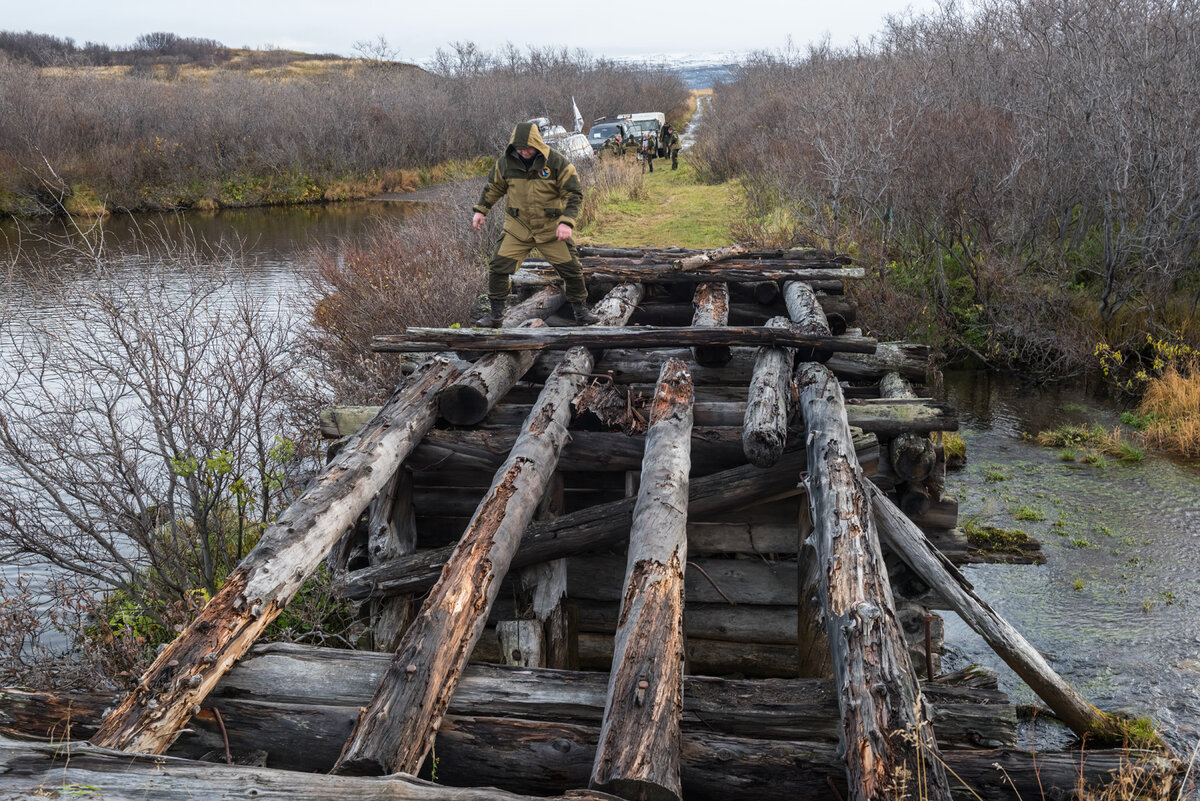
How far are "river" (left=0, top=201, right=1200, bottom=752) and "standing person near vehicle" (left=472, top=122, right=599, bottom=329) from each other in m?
3.55

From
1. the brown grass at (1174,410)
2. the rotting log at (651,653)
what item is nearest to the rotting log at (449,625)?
the rotting log at (651,653)

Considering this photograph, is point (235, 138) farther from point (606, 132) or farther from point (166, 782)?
point (166, 782)

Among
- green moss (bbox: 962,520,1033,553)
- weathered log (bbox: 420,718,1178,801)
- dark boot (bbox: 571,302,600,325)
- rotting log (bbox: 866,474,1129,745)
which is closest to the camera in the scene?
weathered log (bbox: 420,718,1178,801)

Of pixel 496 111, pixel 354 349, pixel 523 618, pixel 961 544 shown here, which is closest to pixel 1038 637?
pixel 961 544

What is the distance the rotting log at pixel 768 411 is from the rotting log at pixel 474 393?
64.9 inches

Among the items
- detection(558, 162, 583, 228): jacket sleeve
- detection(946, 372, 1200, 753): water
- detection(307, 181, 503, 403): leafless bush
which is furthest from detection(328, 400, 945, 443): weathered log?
detection(307, 181, 503, 403): leafless bush

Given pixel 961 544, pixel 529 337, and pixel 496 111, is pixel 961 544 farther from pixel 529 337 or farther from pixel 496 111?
pixel 496 111

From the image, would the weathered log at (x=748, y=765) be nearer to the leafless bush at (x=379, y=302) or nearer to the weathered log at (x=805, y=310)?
the weathered log at (x=805, y=310)

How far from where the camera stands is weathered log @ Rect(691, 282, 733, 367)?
681 cm

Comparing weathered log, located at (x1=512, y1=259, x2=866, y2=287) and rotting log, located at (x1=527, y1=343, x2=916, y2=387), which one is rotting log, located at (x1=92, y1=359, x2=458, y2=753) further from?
weathered log, located at (x1=512, y1=259, x2=866, y2=287)

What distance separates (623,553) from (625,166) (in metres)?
23.3

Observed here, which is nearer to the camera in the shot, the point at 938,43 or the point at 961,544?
the point at 961,544

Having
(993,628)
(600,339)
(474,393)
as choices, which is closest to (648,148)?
(600,339)

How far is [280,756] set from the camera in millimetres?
3156
